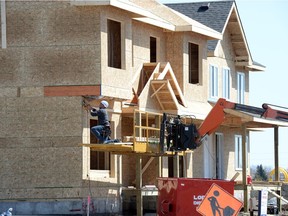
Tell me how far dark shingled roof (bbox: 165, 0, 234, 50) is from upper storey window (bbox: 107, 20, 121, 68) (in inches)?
389

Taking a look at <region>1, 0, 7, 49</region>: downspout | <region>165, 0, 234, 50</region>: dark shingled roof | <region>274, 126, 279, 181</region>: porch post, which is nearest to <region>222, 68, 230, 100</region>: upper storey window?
<region>165, 0, 234, 50</region>: dark shingled roof

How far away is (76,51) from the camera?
3919 cm

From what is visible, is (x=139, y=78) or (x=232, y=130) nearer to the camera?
(x=139, y=78)

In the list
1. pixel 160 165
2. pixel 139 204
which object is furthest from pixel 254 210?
pixel 139 204

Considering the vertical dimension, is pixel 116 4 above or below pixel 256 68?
above

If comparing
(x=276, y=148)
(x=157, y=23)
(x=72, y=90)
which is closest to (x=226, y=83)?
(x=276, y=148)

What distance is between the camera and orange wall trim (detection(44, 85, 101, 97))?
38938 mm

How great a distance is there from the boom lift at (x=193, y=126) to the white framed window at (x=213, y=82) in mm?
9429

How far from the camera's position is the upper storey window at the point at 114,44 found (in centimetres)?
4078

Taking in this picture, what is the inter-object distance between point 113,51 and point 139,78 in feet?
9.52

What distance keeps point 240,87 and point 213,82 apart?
5043 millimetres

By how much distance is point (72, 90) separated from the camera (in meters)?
39.0

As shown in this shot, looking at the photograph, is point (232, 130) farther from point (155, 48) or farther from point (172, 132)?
point (172, 132)

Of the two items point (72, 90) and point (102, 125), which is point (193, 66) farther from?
point (102, 125)
